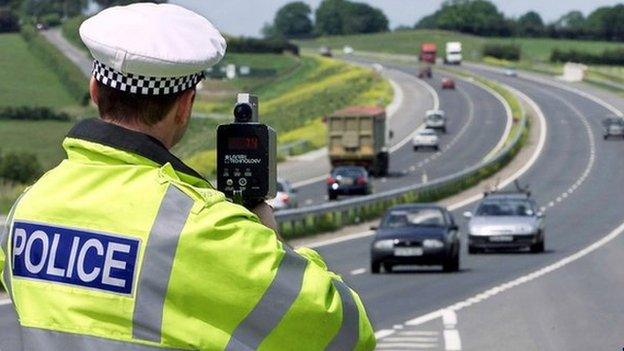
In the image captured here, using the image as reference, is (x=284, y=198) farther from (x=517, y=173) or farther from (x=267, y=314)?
(x=267, y=314)

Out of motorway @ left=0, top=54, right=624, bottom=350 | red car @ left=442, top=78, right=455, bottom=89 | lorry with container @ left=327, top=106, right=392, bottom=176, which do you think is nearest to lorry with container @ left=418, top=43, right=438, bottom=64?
red car @ left=442, top=78, right=455, bottom=89

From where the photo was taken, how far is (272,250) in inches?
137

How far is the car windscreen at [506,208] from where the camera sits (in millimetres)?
40522

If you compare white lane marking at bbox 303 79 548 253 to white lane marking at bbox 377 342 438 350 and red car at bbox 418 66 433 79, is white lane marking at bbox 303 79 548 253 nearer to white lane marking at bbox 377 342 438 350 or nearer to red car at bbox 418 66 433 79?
red car at bbox 418 66 433 79

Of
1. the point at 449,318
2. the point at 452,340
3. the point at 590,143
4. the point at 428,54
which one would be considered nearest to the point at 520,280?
the point at 449,318

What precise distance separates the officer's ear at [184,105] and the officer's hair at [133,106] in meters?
0.01

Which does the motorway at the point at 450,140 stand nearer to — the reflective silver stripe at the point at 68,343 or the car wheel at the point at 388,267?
the car wheel at the point at 388,267

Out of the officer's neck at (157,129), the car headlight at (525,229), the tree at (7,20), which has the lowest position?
the car headlight at (525,229)

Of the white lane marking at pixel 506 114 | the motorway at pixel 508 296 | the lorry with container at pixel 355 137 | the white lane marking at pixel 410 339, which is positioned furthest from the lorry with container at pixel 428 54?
the white lane marking at pixel 410 339

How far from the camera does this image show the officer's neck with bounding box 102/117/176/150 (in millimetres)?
3684

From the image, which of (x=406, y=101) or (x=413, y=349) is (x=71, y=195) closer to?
(x=413, y=349)

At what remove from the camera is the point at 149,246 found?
135 inches

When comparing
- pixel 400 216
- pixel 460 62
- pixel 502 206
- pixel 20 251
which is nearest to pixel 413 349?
pixel 20 251

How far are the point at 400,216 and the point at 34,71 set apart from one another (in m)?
35.1
